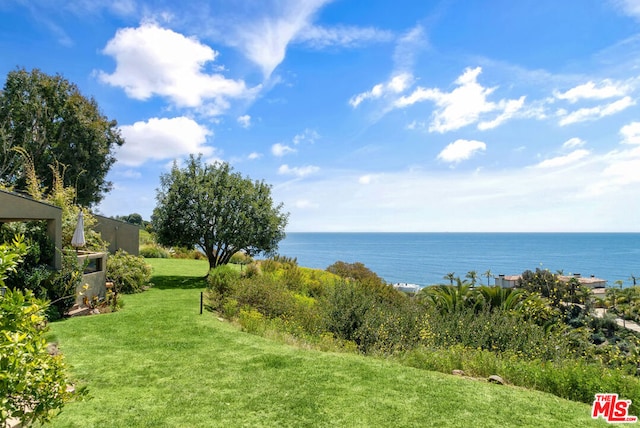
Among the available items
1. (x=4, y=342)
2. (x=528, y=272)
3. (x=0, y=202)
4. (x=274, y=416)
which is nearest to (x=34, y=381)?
(x=4, y=342)

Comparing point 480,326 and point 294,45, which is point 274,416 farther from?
point 294,45

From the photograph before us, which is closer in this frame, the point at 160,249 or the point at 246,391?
the point at 246,391

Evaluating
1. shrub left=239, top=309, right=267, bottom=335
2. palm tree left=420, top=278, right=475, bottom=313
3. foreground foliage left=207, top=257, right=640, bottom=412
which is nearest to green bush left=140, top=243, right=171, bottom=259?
foreground foliage left=207, top=257, right=640, bottom=412

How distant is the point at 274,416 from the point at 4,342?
311 cm

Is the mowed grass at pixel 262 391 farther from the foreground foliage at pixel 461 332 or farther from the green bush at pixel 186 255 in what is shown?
the green bush at pixel 186 255

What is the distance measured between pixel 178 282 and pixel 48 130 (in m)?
15.4

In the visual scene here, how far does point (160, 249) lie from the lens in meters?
29.1

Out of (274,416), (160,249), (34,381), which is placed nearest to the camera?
(34,381)

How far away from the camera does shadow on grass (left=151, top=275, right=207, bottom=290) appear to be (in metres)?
15.9

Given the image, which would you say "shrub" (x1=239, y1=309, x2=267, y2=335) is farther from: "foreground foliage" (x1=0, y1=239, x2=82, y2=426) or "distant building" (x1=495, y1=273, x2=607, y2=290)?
"distant building" (x1=495, y1=273, x2=607, y2=290)

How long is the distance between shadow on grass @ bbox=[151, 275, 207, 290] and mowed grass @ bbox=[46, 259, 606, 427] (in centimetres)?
773

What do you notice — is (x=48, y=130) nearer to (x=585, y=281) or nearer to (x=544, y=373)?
(x=544, y=373)

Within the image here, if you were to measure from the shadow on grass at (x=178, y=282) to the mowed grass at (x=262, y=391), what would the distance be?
7.73 meters

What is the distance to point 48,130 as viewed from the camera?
78.4 ft
